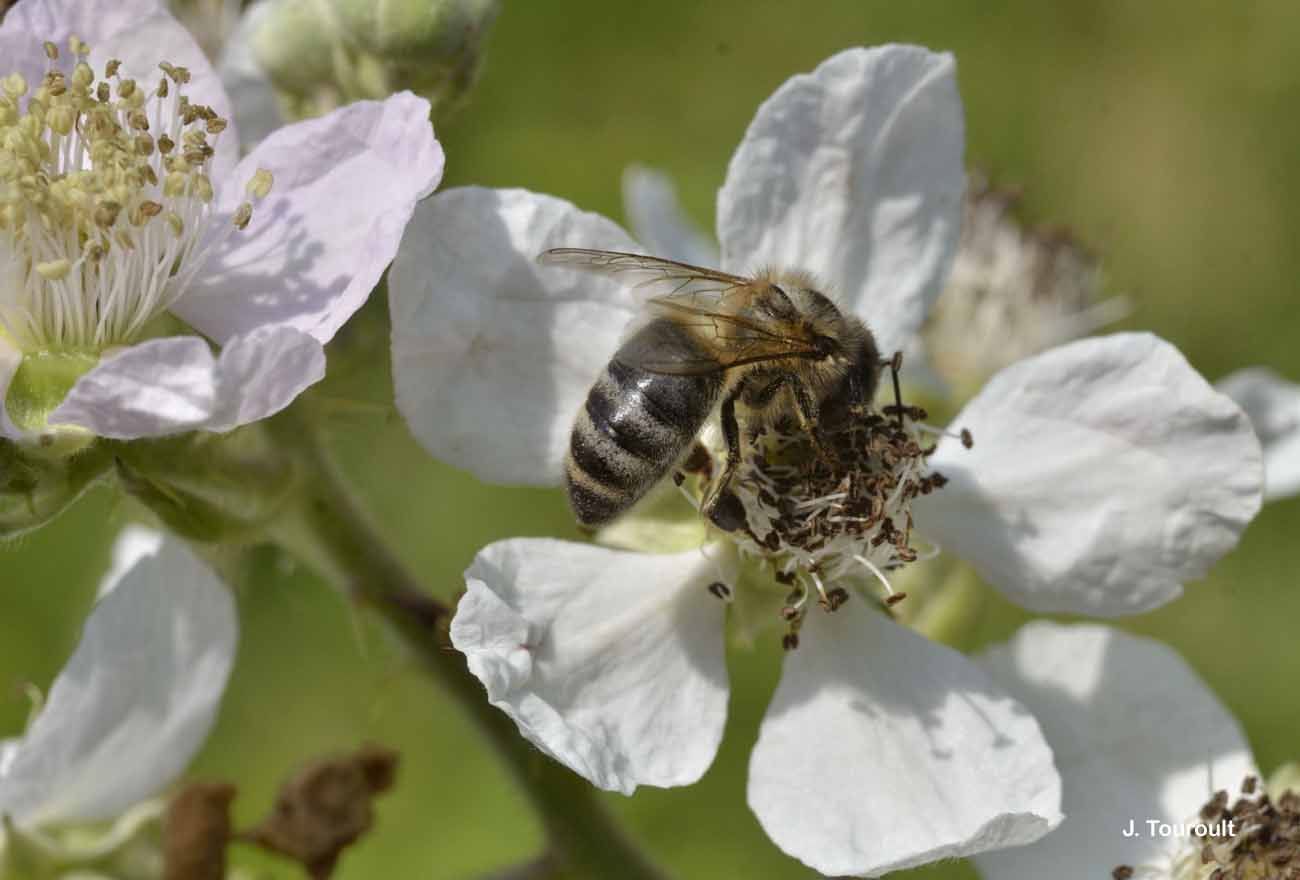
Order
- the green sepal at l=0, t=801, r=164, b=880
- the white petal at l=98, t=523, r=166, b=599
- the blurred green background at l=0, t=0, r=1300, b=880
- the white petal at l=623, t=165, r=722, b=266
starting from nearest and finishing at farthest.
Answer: the green sepal at l=0, t=801, r=164, b=880, the white petal at l=98, t=523, r=166, b=599, the white petal at l=623, t=165, r=722, b=266, the blurred green background at l=0, t=0, r=1300, b=880

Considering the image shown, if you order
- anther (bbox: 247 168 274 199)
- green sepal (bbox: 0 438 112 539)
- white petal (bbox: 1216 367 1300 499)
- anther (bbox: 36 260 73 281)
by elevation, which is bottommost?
white petal (bbox: 1216 367 1300 499)

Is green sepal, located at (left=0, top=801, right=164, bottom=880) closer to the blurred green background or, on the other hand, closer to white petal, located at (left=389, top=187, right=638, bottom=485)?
white petal, located at (left=389, top=187, right=638, bottom=485)

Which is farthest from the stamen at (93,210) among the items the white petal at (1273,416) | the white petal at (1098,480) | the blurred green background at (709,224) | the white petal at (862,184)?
the blurred green background at (709,224)

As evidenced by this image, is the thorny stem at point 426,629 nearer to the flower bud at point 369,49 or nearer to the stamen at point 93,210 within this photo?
the stamen at point 93,210

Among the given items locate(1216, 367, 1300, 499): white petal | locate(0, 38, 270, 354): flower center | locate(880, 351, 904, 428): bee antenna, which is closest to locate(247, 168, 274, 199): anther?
locate(0, 38, 270, 354): flower center

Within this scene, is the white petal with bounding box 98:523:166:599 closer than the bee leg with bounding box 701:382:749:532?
No

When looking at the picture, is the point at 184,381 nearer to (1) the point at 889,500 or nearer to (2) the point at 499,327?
Answer: (2) the point at 499,327
